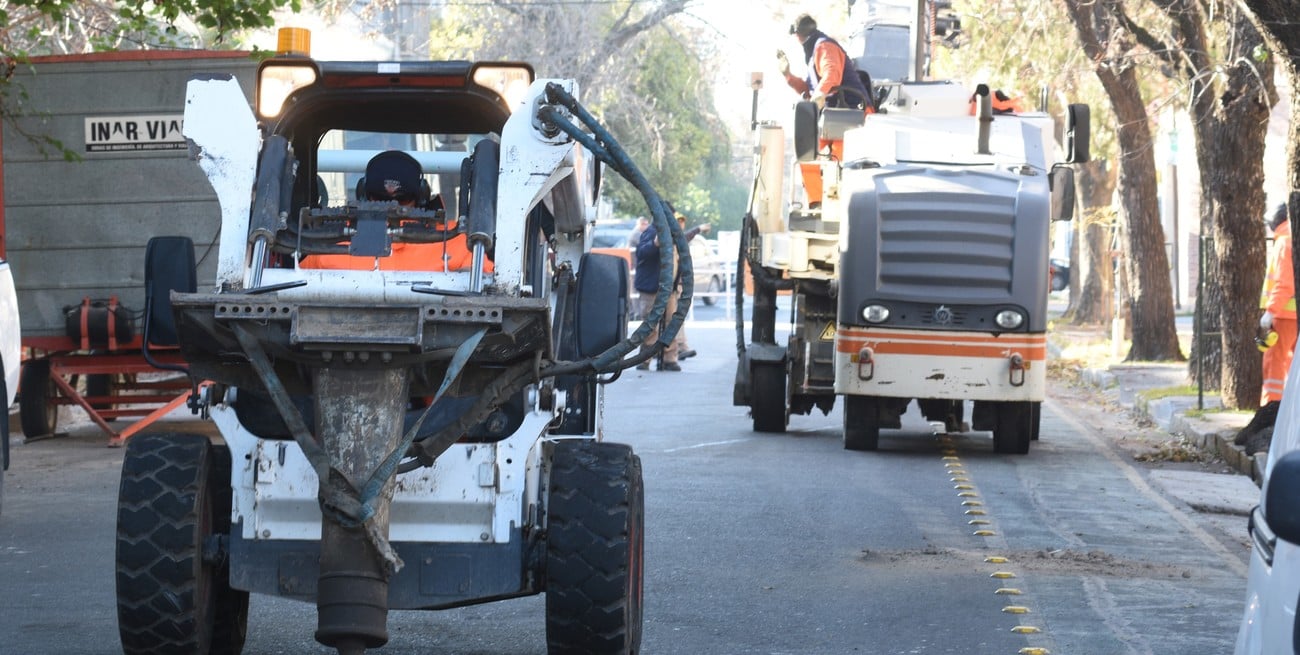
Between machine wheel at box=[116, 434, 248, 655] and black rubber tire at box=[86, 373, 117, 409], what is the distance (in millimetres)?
10048

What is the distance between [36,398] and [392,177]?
912 cm

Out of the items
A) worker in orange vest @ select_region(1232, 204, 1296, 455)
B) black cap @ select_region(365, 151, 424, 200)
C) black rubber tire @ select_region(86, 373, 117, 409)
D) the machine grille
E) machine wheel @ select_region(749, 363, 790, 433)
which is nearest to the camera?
black cap @ select_region(365, 151, 424, 200)

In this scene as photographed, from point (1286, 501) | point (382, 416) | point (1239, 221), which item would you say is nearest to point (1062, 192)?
point (1239, 221)

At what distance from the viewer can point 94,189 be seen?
50.6 ft

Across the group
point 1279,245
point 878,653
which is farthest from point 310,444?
point 1279,245

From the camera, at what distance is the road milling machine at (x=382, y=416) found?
6078 mm

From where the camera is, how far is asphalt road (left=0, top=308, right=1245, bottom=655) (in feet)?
25.9

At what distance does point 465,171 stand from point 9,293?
16.9 ft

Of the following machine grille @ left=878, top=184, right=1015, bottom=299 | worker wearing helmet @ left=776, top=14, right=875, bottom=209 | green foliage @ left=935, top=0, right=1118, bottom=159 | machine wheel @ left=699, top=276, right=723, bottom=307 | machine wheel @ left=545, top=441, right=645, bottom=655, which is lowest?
machine wheel @ left=699, top=276, right=723, bottom=307

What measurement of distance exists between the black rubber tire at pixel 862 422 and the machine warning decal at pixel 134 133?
5861 millimetres

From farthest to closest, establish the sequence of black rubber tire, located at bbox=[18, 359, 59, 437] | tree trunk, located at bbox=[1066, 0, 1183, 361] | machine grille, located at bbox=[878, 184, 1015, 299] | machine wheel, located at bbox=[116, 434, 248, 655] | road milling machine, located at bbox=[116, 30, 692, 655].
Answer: tree trunk, located at bbox=[1066, 0, 1183, 361]
black rubber tire, located at bbox=[18, 359, 59, 437]
machine grille, located at bbox=[878, 184, 1015, 299]
machine wheel, located at bbox=[116, 434, 248, 655]
road milling machine, located at bbox=[116, 30, 692, 655]

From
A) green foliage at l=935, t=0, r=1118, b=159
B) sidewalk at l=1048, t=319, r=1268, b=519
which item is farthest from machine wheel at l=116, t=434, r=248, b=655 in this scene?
green foliage at l=935, t=0, r=1118, b=159

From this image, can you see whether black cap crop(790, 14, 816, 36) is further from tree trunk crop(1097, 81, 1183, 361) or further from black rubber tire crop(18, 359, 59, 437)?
tree trunk crop(1097, 81, 1183, 361)

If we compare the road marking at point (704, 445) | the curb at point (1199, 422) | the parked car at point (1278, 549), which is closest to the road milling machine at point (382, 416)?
the parked car at point (1278, 549)
